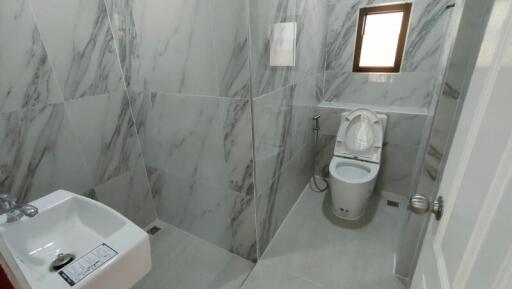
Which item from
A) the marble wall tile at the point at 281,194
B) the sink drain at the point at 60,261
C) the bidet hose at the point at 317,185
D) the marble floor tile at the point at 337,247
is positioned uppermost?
the sink drain at the point at 60,261

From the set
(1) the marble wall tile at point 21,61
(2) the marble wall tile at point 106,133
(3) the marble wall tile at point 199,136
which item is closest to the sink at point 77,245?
(2) the marble wall tile at point 106,133

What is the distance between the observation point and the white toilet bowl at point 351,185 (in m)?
1.87

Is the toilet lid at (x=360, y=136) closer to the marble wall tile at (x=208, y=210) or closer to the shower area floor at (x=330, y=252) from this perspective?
the shower area floor at (x=330, y=252)

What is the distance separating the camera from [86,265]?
85 cm

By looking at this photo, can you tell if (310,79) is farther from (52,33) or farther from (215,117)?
(52,33)

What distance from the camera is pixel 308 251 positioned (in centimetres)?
180

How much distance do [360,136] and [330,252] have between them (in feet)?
3.46

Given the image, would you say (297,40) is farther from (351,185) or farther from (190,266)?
(190,266)

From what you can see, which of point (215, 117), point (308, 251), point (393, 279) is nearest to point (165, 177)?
point (215, 117)

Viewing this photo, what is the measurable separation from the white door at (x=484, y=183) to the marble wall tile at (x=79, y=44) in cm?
179

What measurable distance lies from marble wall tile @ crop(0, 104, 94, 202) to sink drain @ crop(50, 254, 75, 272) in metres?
0.54

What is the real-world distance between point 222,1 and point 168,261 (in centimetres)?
178

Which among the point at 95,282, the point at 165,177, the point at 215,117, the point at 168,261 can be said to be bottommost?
the point at 168,261

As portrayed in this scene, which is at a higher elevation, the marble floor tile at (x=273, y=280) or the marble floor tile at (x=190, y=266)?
the marble floor tile at (x=273, y=280)
